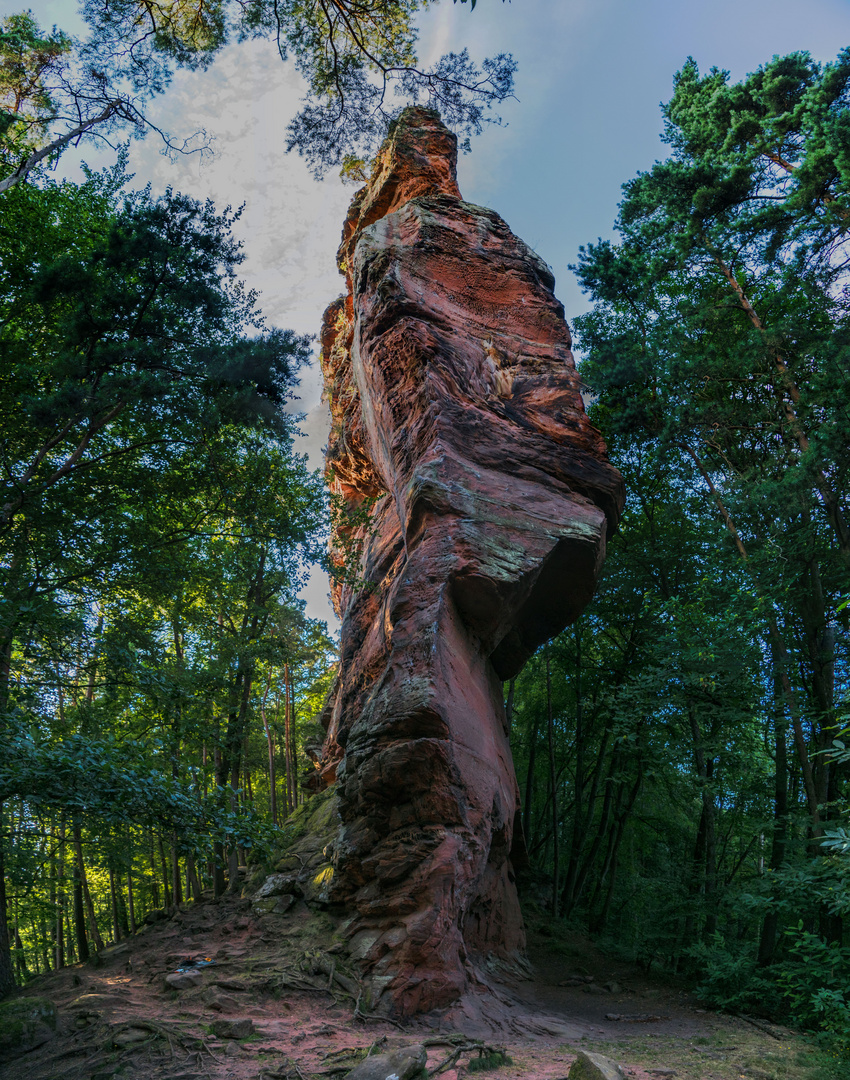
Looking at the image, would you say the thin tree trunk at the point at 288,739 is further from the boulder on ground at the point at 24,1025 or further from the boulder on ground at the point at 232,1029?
the boulder on ground at the point at 232,1029

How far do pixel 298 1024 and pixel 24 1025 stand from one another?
2.54 metres

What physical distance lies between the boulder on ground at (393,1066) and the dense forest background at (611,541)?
242cm

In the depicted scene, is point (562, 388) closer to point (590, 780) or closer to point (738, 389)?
point (738, 389)

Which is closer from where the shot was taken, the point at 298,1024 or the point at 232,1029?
the point at 232,1029

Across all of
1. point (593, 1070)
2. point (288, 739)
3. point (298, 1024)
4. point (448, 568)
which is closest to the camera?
point (593, 1070)

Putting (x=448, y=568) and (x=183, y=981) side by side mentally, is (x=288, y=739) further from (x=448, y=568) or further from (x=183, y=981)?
(x=448, y=568)

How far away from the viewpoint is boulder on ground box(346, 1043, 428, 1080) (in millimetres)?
4531

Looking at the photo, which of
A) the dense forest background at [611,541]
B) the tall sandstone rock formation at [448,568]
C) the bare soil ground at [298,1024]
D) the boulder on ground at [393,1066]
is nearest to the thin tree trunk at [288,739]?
the dense forest background at [611,541]

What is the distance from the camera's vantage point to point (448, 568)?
849 centimetres

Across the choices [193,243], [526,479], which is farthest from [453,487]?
[193,243]

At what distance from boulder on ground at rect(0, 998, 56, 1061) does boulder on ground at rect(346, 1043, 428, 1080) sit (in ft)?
9.68

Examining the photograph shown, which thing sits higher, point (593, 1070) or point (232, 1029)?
point (593, 1070)

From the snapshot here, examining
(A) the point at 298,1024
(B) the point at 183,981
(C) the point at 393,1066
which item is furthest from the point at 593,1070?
(B) the point at 183,981

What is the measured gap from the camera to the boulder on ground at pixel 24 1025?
16.9ft
